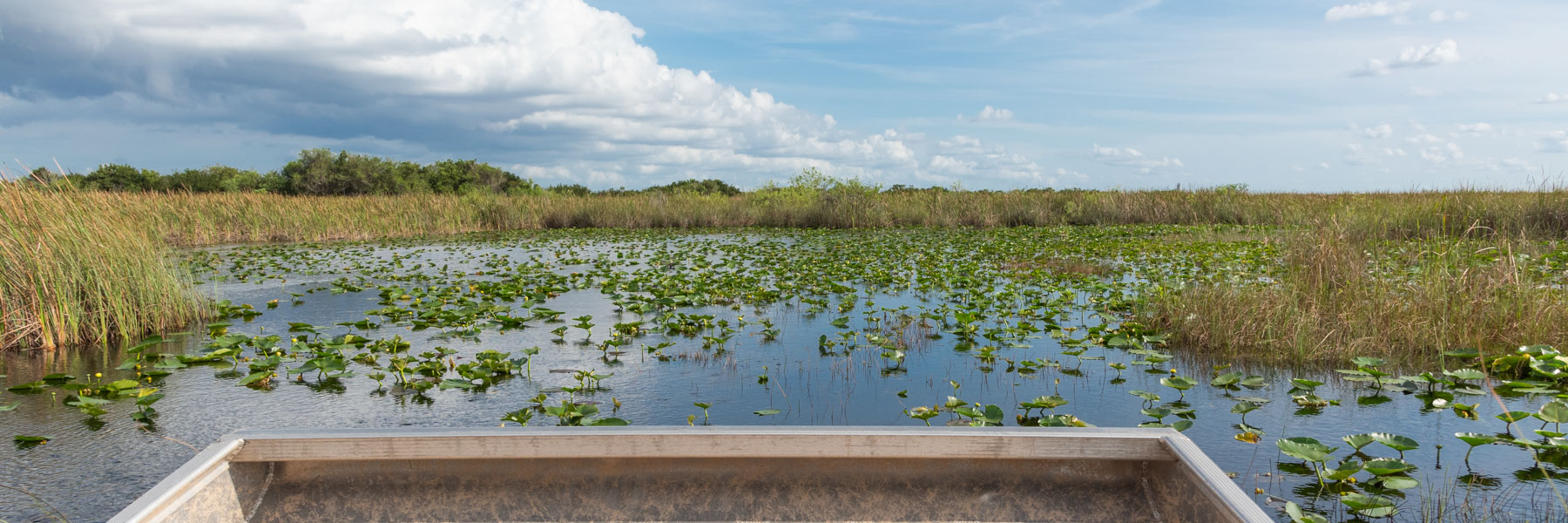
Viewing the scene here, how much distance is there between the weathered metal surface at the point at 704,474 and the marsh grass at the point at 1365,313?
3141 millimetres

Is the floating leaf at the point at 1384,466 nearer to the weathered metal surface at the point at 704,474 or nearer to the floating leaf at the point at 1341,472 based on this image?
the floating leaf at the point at 1341,472

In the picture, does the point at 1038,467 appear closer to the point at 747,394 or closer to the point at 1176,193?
the point at 747,394

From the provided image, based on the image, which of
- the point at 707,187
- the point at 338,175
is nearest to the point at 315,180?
the point at 338,175

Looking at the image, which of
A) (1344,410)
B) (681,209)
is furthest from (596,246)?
(1344,410)

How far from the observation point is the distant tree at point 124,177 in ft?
118

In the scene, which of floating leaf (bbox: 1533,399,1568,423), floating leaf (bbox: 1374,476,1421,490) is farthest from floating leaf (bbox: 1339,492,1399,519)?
floating leaf (bbox: 1533,399,1568,423)

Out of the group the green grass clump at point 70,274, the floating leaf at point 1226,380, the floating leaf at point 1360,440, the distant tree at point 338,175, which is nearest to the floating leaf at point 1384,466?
the floating leaf at point 1360,440

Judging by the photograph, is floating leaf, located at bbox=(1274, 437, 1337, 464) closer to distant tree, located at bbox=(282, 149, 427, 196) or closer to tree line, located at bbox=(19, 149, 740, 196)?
tree line, located at bbox=(19, 149, 740, 196)

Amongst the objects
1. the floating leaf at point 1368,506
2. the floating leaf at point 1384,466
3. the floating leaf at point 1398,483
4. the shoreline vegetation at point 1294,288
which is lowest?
the floating leaf at point 1368,506

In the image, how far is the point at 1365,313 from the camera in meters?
5.11

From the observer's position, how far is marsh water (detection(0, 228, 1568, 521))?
310 cm

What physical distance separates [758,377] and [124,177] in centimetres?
4454

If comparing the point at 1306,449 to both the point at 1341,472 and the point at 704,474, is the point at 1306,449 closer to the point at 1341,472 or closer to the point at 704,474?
the point at 1341,472

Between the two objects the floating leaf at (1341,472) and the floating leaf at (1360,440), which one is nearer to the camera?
the floating leaf at (1341,472)
